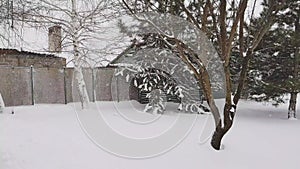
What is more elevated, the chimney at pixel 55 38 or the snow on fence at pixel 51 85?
the chimney at pixel 55 38

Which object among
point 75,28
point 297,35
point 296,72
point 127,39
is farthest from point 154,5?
point 296,72

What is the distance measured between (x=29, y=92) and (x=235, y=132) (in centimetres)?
590

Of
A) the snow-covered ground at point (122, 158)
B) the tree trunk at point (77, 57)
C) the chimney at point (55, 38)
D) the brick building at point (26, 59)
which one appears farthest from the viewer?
the brick building at point (26, 59)

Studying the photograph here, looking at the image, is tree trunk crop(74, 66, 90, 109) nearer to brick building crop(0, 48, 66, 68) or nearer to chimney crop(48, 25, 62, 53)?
chimney crop(48, 25, 62, 53)

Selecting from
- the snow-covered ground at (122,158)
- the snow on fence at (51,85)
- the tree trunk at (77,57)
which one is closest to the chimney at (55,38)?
the tree trunk at (77,57)

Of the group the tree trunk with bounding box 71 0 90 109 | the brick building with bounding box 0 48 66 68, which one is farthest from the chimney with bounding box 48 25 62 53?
the brick building with bounding box 0 48 66 68

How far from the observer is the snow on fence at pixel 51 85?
8602 mm

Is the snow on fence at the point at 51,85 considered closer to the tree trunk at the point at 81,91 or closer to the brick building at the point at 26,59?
the tree trunk at the point at 81,91

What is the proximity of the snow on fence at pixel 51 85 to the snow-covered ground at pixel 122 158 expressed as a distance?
3.26 meters

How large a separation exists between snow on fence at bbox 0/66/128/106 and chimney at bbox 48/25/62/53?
114 centimetres

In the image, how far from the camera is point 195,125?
6422 millimetres

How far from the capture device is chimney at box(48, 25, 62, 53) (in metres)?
7.98

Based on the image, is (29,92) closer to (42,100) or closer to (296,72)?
(42,100)

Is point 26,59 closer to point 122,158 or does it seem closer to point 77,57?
point 77,57
